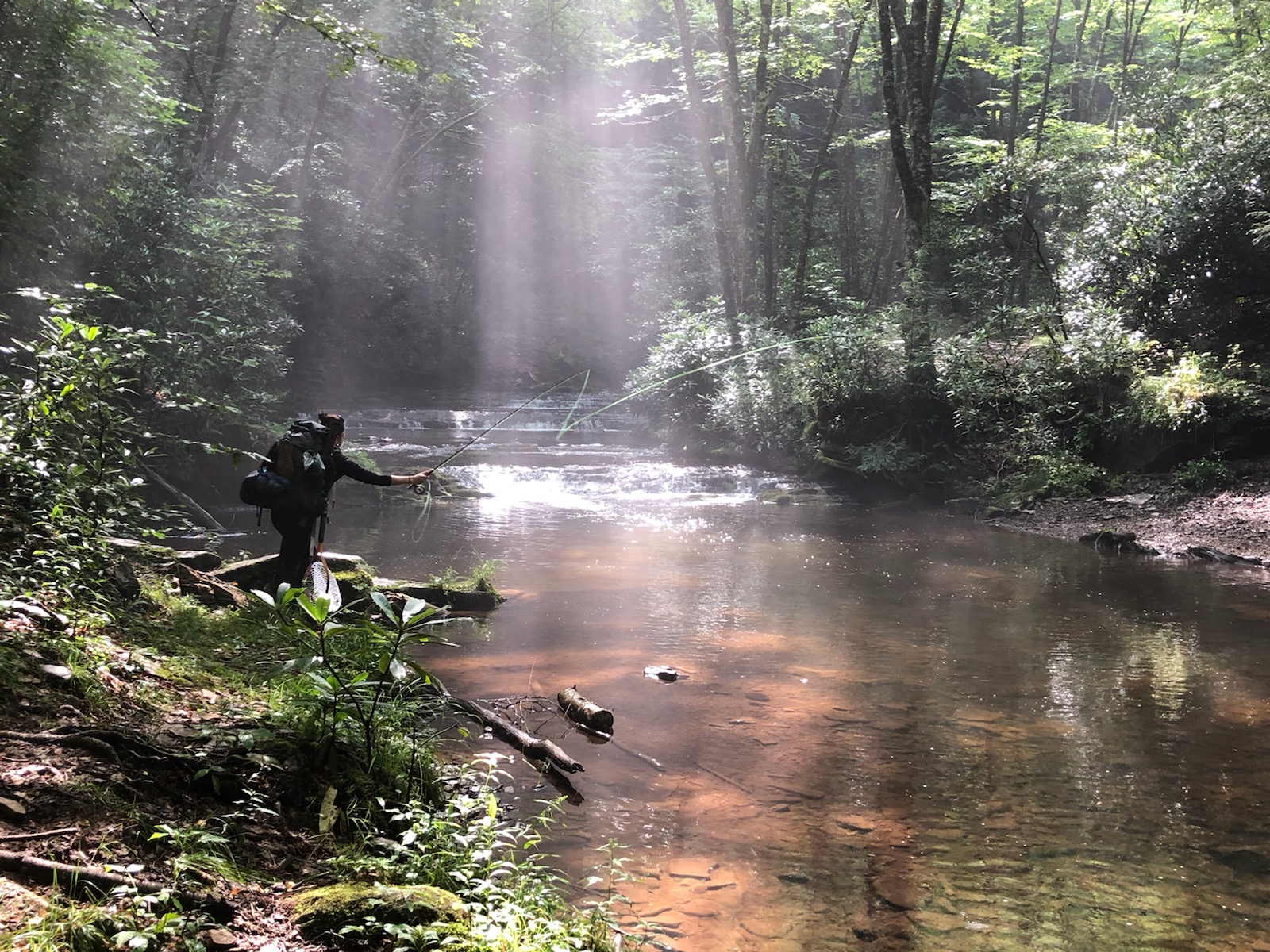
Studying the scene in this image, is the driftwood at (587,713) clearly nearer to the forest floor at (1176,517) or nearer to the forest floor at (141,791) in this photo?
the forest floor at (141,791)

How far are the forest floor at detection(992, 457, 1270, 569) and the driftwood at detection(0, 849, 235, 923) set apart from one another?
40.1 feet

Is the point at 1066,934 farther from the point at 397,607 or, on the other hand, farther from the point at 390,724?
the point at 397,607

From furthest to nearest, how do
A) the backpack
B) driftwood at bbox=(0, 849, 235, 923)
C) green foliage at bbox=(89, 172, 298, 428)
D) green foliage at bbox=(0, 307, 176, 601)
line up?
green foliage at bbox=(89, 172, 298, 428)
the backpack
green foliage at bbox=(0, 307, 176, 601)
driftwood at bbox=(0, 849, 235, 923)

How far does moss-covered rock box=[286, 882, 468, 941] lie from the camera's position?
101 inches

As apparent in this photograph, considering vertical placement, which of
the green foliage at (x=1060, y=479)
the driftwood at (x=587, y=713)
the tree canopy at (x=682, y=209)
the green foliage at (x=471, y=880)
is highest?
the tree canopy at (x=682, y=209)

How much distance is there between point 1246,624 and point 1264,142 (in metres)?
9.45

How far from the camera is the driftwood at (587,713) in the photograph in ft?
17.8

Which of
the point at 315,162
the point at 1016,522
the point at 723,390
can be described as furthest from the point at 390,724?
the point at 315,162

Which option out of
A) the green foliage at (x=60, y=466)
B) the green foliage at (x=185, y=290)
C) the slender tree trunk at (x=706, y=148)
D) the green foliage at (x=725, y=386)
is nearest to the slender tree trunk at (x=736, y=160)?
the slender tree trunk at (x=706, y=148)

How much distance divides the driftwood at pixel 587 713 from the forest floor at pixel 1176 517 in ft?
31.5

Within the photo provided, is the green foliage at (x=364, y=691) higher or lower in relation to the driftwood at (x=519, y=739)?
higher

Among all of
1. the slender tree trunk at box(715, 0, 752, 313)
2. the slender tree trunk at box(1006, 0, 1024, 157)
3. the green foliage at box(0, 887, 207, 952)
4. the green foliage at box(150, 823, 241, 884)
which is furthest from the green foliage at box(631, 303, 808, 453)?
the green foliage at box(0, 887, 207, 952)

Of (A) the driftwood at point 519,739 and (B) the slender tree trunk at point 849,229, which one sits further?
(B) the slender tree trunk at point 849,229

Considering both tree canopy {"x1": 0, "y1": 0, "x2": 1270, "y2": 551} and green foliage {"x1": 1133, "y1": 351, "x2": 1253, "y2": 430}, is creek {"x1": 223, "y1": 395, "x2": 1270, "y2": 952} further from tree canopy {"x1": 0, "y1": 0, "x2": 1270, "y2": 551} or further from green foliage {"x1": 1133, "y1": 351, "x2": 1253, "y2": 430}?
tree canopy {"x1": 0, "y1": 0, "x2": 1270, "y2": 551}
